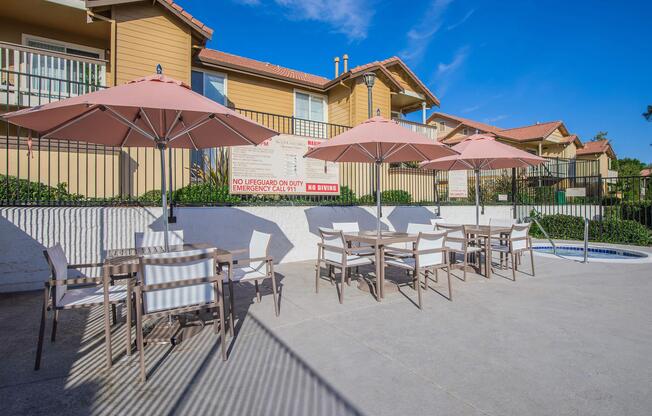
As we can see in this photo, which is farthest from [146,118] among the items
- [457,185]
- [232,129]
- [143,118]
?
[457,185]

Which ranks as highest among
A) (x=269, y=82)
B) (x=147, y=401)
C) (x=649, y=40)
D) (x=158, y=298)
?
(x=649, y=40)

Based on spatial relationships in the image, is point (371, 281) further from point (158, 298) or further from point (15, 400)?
point (15, 400)

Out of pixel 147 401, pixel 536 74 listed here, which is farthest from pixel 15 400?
pixel 536 74

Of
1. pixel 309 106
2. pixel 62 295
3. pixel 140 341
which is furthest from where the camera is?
pixel 309 106

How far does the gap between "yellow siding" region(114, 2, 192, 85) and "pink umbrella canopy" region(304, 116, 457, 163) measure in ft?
22.0

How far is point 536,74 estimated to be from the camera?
971 inches

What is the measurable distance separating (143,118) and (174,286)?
7.68ft

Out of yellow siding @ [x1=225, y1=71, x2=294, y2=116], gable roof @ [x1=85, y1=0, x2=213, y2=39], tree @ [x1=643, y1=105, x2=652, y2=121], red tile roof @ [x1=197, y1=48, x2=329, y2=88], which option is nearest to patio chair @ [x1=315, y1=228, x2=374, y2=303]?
gable roof @ [x1=85, y1=0, x2=213, y2=39]

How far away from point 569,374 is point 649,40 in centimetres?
3236

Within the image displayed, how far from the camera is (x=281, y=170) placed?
27.0ft

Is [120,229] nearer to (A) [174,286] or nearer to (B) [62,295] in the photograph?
(B) [62,295]

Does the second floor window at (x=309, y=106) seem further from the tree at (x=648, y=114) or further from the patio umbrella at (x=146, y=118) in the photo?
the tree at (x=648, y=114)

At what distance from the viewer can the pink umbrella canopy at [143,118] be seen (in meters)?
3.16

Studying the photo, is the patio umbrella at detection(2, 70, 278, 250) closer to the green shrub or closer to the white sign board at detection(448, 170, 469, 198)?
the green shrub
